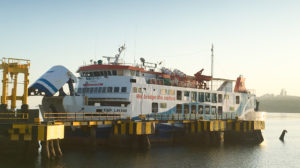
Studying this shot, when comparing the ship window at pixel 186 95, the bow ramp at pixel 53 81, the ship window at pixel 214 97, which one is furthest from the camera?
the ship window at pixel 214 97

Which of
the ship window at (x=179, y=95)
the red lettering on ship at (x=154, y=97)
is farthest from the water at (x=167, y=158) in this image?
the ship window at (x=179, y=95)

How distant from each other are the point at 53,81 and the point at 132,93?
844cm

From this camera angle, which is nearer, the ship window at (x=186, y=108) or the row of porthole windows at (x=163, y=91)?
the row of porthole windows at (x=163, y=91)

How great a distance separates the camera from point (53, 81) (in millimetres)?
36375

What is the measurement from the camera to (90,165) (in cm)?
2975

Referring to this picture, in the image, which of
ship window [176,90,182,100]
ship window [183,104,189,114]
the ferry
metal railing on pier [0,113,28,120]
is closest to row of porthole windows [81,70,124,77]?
the ferry

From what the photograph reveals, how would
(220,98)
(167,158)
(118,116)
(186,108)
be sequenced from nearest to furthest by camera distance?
(167,158) → (118,116) → (186,108) → (220,98)

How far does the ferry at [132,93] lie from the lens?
36875mm

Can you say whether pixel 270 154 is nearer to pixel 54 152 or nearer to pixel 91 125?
pixel 91 125

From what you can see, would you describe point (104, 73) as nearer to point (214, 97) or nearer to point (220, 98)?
point (214, 97)

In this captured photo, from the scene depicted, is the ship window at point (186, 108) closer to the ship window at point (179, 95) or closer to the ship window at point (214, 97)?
the ship window at point (179, 95)

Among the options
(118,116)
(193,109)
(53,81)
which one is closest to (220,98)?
(193,109)

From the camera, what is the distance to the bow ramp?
35625 mm

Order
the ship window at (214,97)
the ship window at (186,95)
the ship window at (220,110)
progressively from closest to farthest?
the ship window at (186,95) → the ship window at (214,97) → the ship window at (220,110)
